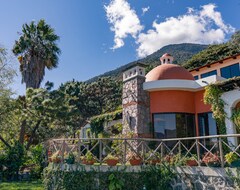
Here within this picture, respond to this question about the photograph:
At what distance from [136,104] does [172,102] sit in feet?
7.35

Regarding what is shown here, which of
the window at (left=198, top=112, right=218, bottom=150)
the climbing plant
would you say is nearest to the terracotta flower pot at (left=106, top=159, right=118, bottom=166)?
the climbing plant

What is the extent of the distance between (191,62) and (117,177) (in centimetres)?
3305

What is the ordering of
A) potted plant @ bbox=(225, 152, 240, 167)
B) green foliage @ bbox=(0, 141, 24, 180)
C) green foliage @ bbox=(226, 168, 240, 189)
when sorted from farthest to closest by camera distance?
green foliage @ bbox=(0, 141, 24, 180)
potted plant @ bbox=(225, 152, 240, 167)
green foliage @ bbox=(226, 168, 240, 189)

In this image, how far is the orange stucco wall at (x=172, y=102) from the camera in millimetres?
15391

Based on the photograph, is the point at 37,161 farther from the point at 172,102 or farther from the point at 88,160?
the point at 172,102

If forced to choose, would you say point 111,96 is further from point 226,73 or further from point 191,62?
point 226,73

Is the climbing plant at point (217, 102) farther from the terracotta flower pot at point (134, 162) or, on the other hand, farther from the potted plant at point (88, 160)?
the potted plant at point (88, 160)

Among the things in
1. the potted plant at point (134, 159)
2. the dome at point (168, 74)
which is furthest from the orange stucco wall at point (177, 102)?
the potted plant at point (134, 159)

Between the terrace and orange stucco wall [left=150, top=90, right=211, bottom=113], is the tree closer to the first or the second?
the terrace

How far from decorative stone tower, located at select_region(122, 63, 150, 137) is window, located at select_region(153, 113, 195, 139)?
24.6 inches

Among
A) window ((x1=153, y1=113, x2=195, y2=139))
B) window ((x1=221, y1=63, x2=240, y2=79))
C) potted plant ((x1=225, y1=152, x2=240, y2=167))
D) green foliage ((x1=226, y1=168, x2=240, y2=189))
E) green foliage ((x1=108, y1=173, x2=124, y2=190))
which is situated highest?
window ((x1=221, y1=63, x2=240, y2=79))

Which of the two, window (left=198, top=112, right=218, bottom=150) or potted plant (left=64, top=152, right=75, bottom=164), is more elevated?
window (left=198, top=112, right=218, bottom=150)

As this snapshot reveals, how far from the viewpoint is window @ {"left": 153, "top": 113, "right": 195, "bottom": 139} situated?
15.0 metres

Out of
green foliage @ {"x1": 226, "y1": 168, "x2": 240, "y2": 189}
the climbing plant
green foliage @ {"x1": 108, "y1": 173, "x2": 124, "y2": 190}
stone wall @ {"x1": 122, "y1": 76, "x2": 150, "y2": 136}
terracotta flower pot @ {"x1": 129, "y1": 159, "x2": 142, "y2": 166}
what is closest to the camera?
green foliage @ {"x1": 226, "y1": 168, "x2": 240, "y2": 189}
